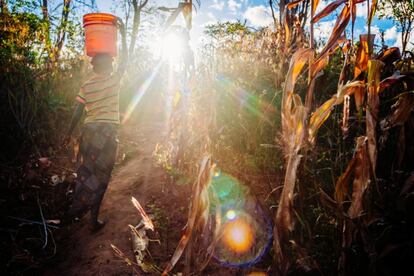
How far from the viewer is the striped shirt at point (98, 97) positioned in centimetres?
281

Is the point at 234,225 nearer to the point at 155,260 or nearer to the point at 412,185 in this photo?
the point at 155,260

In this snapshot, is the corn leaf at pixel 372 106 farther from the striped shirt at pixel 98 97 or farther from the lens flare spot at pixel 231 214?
the striped shirt at pixel 98 97

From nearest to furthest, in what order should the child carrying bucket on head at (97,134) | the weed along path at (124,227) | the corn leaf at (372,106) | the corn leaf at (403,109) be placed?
the corn leaf at (372,106) → the corn leaf at (403,109) → the weed along path at (124,227) → the child carrying bucket on head at (97,134)

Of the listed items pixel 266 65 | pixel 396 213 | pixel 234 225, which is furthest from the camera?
pixel 266 65

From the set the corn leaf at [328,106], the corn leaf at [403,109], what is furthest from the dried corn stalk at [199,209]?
the corn leaf at [403,109]

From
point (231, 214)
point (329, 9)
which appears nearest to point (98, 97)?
point (231, 214)

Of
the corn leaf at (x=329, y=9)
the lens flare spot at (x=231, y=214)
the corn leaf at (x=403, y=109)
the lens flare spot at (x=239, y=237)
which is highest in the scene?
the corn leaf at (x=329, y=9)

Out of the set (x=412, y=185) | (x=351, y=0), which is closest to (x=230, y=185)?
(x=412, y=185)

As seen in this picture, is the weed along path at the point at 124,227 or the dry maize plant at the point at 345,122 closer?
the dry maize plant at the point at 345,122

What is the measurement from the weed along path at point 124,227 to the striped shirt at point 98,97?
35.2 inches

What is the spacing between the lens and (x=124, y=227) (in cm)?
259

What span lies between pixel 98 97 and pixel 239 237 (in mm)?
1862

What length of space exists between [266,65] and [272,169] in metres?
1.53

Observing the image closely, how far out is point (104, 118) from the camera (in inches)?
112
